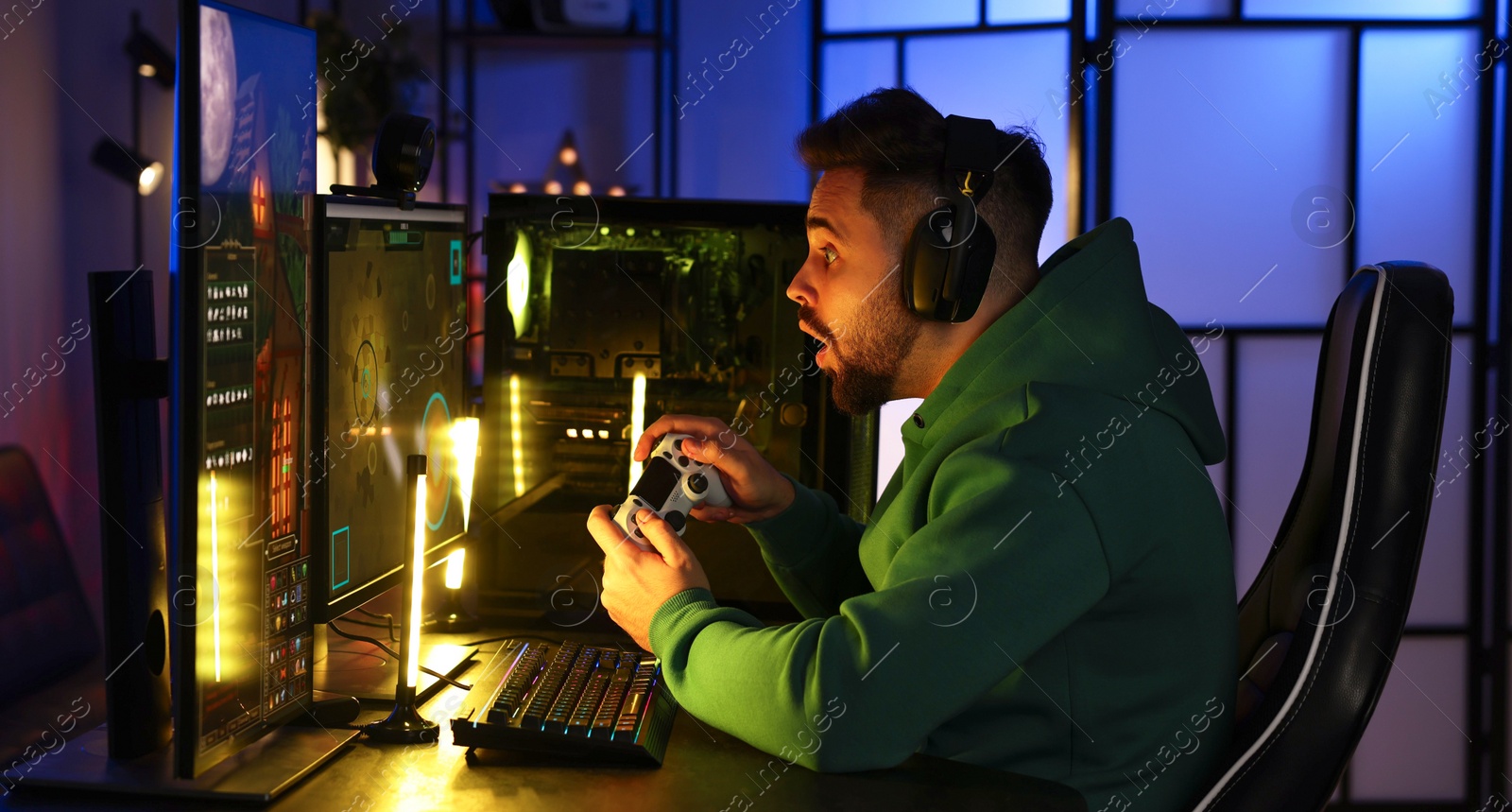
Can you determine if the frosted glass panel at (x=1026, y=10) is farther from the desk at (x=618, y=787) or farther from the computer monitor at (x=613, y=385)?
the desk at (x=618, y=787)

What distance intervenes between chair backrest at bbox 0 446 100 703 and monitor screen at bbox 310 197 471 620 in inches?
33.8

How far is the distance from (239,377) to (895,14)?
113 inches

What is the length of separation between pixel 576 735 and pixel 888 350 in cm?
51

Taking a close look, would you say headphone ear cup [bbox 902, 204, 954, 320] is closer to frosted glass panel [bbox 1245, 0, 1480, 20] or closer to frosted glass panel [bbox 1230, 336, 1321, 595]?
frosted glass panel [bbox 1230, 336, 1321, 595]

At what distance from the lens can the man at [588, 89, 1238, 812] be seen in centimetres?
89

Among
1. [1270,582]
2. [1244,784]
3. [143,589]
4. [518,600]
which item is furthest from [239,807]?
[1270,582]

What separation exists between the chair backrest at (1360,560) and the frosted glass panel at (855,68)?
247cm

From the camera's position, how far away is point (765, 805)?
3.00ft

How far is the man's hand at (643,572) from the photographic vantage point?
1.05 meters

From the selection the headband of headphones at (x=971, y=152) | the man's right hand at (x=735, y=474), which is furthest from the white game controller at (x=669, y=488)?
the headband of headphones at (x=971, y=152)

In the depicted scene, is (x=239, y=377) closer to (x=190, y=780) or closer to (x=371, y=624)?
(x=190, y=780)

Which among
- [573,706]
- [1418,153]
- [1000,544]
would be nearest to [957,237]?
[1000,544]

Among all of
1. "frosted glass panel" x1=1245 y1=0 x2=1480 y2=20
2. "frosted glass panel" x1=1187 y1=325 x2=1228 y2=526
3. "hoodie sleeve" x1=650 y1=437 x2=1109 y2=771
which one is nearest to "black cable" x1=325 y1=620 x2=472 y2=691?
"hoodie sleeve" x1=650 y1=437 x2=1109 y2=771

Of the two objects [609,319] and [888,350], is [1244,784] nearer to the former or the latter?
[888,350]
